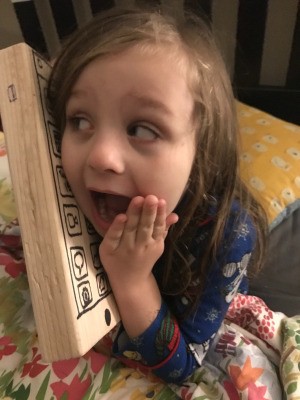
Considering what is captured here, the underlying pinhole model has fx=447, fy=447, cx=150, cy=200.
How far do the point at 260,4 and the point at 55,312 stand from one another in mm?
1140

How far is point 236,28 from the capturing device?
1.37 metres

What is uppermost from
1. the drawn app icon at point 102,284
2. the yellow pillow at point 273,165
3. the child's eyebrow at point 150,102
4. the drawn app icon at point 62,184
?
the child's eyebrow at point 150,102

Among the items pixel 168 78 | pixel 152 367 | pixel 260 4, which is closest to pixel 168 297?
pixel 152 367

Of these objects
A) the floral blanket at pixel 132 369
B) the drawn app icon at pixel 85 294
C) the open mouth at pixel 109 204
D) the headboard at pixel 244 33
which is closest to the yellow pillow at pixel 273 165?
the headboard at pixel 244 33

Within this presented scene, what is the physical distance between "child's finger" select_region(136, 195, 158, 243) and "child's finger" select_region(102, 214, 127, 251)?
22 millimetres

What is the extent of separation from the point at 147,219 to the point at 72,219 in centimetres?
9

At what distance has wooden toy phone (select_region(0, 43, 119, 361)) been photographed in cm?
50

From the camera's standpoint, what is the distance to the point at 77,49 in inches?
26.1

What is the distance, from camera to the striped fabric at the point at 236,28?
1322 millimetres

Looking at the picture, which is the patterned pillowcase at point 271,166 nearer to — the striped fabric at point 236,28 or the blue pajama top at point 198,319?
the striped fabric at point 236,28

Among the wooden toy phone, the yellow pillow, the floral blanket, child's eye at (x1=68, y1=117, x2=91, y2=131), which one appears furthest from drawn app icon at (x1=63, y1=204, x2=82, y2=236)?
the yellow pillow

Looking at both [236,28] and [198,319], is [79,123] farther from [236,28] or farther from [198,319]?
[236,28]

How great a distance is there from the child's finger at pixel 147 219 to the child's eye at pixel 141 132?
0.27 feet

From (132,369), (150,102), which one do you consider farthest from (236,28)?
(132,369)
